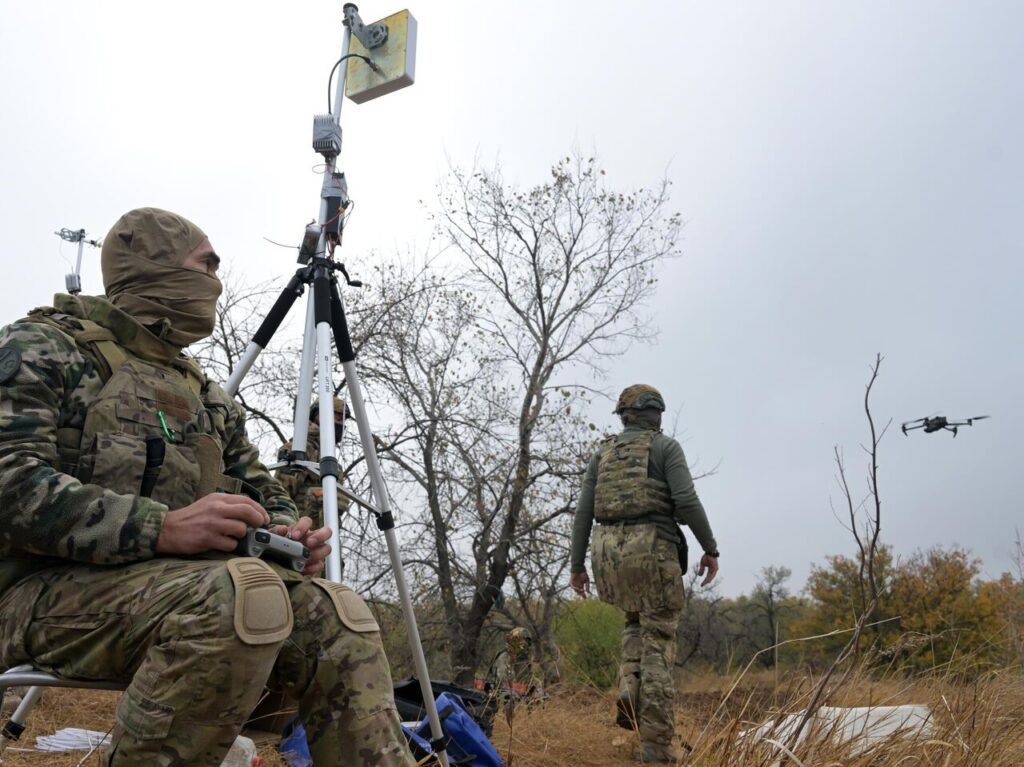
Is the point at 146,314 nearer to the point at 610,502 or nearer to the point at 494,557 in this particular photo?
the point at 610,502

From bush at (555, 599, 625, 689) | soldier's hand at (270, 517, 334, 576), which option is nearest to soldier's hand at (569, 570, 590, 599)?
soldier's hand at (270, 517, 334, 576)

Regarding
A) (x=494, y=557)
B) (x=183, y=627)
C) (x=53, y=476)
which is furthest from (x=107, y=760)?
(x=494, y=557)

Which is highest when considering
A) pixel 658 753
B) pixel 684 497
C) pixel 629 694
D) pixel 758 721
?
pixel 684 497

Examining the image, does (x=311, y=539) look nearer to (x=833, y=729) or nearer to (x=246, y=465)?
(x=246, y=465)

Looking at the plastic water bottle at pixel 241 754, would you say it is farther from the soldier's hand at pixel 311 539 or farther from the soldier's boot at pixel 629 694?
the soldier's boot at pixel 629 694

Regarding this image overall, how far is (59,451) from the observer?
1665 mm

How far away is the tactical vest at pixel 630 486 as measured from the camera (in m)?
4.75

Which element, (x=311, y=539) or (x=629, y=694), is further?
(x=629, y=694)

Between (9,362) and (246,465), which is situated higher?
(9,362)

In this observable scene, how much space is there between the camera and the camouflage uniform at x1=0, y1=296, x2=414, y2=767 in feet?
4.45

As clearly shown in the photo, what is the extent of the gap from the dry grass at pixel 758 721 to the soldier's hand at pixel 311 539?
0.69 metres

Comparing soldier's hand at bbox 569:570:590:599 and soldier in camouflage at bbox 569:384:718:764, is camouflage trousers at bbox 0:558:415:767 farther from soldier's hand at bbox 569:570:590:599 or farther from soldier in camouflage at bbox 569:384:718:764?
soldier's hand at bbox 569:570:590:599

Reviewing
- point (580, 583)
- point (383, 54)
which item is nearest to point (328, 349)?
point (383, 54)

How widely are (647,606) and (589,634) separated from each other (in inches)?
290
